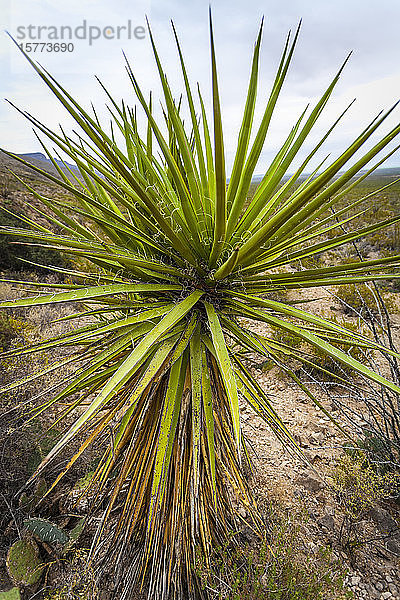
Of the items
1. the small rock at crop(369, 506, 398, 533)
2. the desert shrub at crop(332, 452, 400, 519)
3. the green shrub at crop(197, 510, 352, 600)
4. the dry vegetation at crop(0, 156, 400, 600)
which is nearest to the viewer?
the green shrub at crop(197, 510, 352, 600)

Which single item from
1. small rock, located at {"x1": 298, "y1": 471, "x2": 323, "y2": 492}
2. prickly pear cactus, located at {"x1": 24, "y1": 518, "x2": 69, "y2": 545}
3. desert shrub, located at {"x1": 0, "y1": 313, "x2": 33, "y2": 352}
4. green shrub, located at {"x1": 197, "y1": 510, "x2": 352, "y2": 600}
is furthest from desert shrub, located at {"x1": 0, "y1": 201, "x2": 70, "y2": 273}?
green shrub, located at {"x1": 197, "y1": 510, "x2": 352, "y2": 600}

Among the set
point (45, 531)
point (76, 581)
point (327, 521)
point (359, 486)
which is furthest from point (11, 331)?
point (359, 486)

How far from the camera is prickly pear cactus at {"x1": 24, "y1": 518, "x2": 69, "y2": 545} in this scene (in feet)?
7.36

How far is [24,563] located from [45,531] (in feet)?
0.64

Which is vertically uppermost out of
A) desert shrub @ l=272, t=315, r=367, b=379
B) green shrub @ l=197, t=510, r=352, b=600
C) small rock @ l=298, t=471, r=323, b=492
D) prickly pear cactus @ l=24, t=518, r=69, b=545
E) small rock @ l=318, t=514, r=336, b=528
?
desert shrub @ l=272, t=315, r=367, b=379

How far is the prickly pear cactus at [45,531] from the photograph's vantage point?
7.36ft

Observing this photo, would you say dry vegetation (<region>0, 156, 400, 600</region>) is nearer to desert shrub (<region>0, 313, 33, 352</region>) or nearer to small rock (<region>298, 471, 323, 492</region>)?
small rock (<region>298, 471, 323, 492</region>)

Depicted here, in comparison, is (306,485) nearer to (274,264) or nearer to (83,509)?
(83,509)

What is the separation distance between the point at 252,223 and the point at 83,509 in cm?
263

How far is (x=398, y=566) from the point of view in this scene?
240cm

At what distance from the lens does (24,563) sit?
7.14ft

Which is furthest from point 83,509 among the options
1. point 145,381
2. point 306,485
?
point 145,381

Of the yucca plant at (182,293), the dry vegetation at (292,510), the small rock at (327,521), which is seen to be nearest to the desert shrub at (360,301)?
the dry vegetation at (292,510)

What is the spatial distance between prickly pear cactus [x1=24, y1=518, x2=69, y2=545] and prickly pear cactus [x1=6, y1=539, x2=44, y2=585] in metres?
0.08
